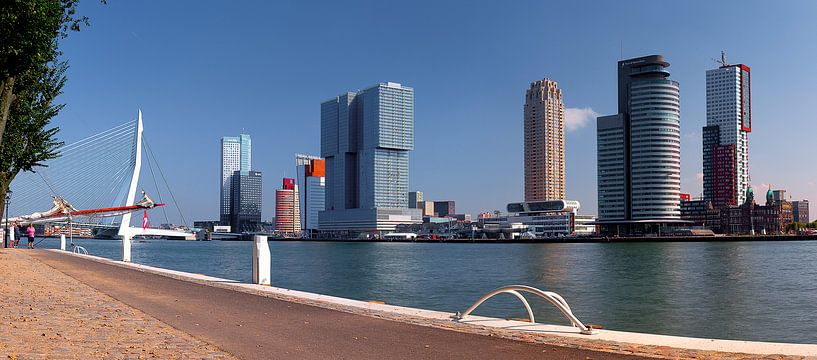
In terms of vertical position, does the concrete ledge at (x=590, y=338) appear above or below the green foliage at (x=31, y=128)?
below

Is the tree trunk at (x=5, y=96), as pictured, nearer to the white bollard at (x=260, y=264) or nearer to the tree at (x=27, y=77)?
the tree at (x=27, y=77)

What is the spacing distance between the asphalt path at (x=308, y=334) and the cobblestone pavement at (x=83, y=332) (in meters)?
0.51

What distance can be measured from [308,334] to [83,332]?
415 cm

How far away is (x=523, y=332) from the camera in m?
13.4

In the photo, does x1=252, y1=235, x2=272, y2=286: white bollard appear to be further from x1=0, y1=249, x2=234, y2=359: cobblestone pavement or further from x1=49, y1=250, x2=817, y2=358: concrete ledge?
x1=49, y1=250, x2=817, y2=358: concrete ledge

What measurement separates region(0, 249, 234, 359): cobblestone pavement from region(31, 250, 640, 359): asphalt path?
0.51 metres

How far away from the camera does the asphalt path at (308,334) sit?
11141 mm

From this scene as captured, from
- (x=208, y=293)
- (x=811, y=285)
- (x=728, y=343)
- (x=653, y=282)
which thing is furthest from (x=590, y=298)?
(x=728, y=343)

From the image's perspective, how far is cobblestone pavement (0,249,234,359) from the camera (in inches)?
418

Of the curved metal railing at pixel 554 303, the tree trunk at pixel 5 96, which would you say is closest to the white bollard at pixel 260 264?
the tree trunk at pixel 5 96

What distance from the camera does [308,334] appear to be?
42.9ft

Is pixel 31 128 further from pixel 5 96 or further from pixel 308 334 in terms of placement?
pixel 308 334

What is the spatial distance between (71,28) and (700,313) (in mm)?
30169

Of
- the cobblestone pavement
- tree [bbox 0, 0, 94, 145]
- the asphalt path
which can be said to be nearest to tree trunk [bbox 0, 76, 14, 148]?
tree [bbox 0, 0, 94, 145]
